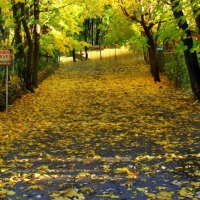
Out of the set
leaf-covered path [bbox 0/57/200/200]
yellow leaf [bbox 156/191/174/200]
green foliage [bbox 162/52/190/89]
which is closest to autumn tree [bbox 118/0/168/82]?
green foliage [bbox 162/52/190/89]

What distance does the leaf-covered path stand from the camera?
19.7 ft

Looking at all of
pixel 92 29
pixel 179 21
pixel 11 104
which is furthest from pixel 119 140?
pixel 92 29

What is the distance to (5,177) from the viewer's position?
6.70m

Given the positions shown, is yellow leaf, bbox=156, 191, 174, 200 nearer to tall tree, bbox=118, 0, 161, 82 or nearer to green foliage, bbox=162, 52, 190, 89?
green foliage, bbox=162, 52, 190, 89

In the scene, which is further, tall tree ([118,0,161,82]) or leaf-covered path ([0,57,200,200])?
tall tree ([118,0,161,82])

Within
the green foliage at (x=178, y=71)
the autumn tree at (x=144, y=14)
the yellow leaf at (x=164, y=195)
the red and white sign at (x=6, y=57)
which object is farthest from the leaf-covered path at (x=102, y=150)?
the autumn tree at (x=144, y=14)

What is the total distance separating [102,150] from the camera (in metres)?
8.48

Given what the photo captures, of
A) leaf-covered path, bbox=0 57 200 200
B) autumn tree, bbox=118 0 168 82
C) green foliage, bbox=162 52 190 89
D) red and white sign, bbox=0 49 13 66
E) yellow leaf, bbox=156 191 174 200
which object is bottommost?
leaf-covered path, bbox=0 57 200 200

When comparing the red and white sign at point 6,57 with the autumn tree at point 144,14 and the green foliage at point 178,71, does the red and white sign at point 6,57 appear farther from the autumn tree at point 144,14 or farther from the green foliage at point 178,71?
the autumn tree at point 144,14

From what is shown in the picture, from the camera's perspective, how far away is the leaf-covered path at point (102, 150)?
600cm

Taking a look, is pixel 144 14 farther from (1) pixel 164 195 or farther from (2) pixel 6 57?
(1) pixel 164 195

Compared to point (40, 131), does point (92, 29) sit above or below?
above

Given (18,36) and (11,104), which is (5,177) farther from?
(18,36)

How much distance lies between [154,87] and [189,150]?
13.1 meters
